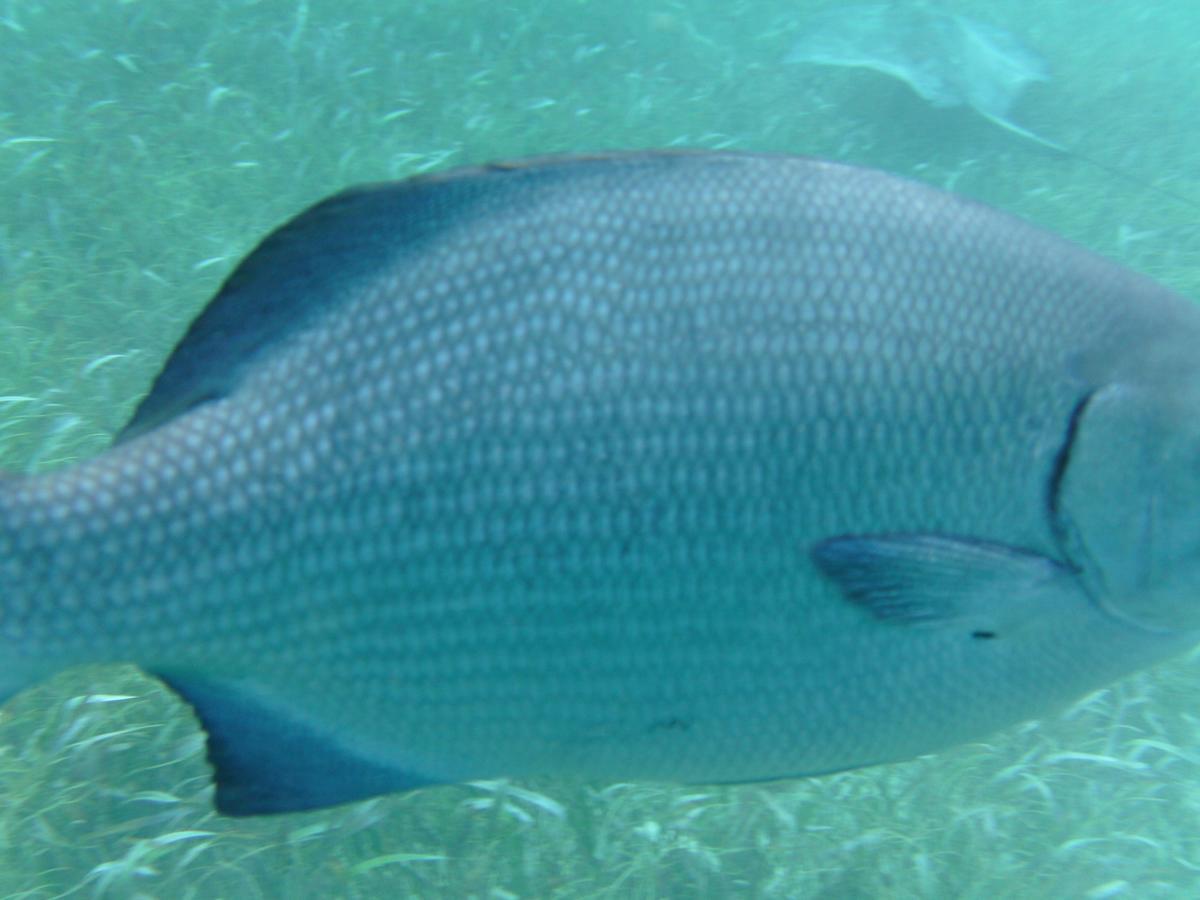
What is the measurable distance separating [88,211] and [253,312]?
398 cm

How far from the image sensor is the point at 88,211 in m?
4.73

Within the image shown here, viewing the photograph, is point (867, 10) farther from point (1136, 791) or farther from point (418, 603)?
point (418, 603)

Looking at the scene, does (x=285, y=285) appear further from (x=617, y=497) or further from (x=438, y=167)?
(x=438, y=167)

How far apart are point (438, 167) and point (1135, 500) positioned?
5024 mm

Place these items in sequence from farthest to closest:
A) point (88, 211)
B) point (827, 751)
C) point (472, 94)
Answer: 1. point (472, 94)
2. point (88, 211)
3. point (827, 751)

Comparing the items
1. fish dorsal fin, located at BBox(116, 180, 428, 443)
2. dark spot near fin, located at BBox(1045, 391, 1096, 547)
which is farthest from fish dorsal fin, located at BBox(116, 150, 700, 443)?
dark spot near fin, located at BBox(1045, 391, 1096, 547)

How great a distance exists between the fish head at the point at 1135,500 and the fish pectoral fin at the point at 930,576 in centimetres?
12

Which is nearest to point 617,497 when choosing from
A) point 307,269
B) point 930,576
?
point 930,576

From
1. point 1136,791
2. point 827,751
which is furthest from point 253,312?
point 1136,791

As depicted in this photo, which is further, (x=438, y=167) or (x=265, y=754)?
(x=438, y=167)

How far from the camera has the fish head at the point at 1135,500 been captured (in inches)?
58.0

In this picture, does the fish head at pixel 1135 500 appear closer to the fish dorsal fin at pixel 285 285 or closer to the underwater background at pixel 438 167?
the fish dorsal fin at pixel 285 285

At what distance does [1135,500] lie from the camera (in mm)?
1471

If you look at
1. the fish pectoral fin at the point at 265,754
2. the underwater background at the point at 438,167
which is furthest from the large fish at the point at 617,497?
the underwater background at the point at 438,167
